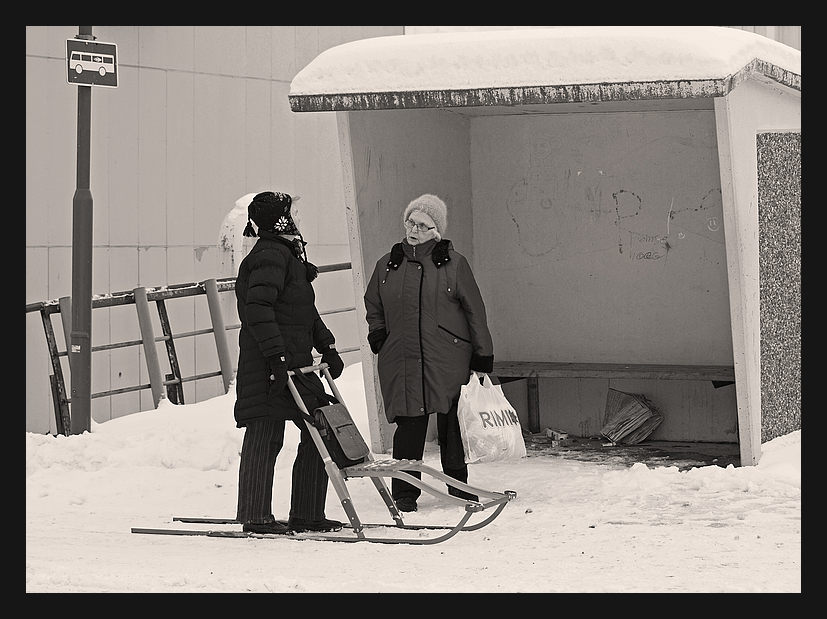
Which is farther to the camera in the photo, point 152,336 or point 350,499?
point 152,336

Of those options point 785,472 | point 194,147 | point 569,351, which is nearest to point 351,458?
point 785,472

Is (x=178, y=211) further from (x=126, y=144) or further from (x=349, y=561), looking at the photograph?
(x=349, y=561)

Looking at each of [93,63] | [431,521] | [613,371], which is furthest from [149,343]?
[431,521]

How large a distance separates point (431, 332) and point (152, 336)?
4520 millimetres

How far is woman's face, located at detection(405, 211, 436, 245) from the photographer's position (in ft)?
22.4

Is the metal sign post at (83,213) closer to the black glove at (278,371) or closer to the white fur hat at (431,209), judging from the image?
the white fur hat at (431,209)

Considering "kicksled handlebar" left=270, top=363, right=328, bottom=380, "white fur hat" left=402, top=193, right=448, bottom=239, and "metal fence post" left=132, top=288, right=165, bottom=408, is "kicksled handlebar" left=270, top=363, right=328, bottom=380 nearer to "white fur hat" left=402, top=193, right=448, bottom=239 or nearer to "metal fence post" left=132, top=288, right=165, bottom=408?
"white fur hat" left=402, top=193, right=448, bottom=239

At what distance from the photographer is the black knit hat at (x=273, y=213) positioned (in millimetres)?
6152

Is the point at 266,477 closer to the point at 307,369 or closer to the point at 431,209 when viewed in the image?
the point at 307,369

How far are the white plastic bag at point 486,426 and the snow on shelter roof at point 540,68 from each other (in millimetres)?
1726

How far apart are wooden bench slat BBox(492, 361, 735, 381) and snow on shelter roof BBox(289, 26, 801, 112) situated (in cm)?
197

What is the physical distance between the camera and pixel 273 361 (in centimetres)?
597

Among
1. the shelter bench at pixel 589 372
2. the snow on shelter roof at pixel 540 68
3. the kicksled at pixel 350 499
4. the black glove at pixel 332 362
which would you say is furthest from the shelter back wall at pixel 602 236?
the black glove at pixel 332 362

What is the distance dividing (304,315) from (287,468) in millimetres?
2161
